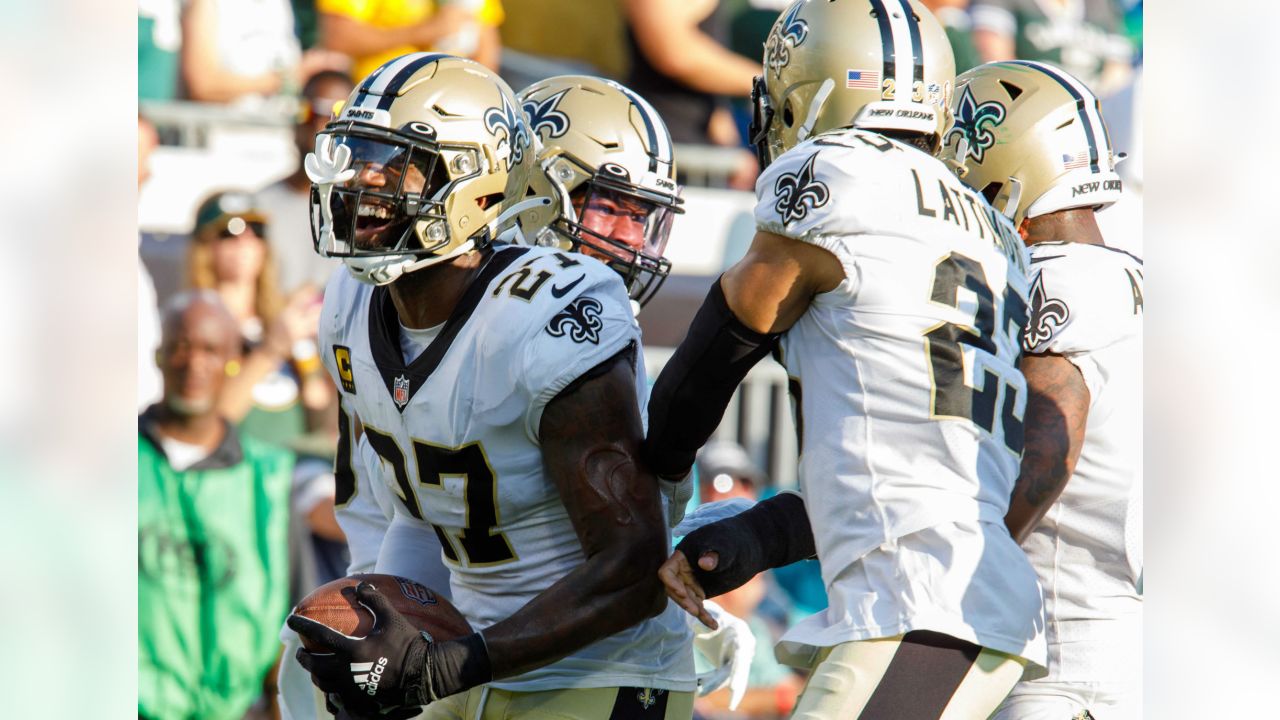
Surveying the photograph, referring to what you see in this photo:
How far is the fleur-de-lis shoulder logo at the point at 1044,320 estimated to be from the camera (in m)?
3.11

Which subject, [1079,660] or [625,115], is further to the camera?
[625,115]

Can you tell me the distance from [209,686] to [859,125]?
12.9ft

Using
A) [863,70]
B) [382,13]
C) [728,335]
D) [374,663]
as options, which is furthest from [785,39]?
[382,13]

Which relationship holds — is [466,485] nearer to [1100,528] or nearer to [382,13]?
[1100,528]

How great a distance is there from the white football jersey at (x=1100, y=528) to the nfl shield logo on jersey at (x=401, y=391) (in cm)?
139

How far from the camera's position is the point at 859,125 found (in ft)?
9.18

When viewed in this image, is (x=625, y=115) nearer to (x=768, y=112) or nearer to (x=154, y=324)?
(x=768, y=112)

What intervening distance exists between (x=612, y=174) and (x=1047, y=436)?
1.63 meters

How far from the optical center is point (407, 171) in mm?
2885

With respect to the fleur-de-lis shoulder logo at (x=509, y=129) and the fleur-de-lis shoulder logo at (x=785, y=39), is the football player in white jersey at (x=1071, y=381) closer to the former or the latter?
the fleur-de-lis shoulder logo at (x=785, y=39)
